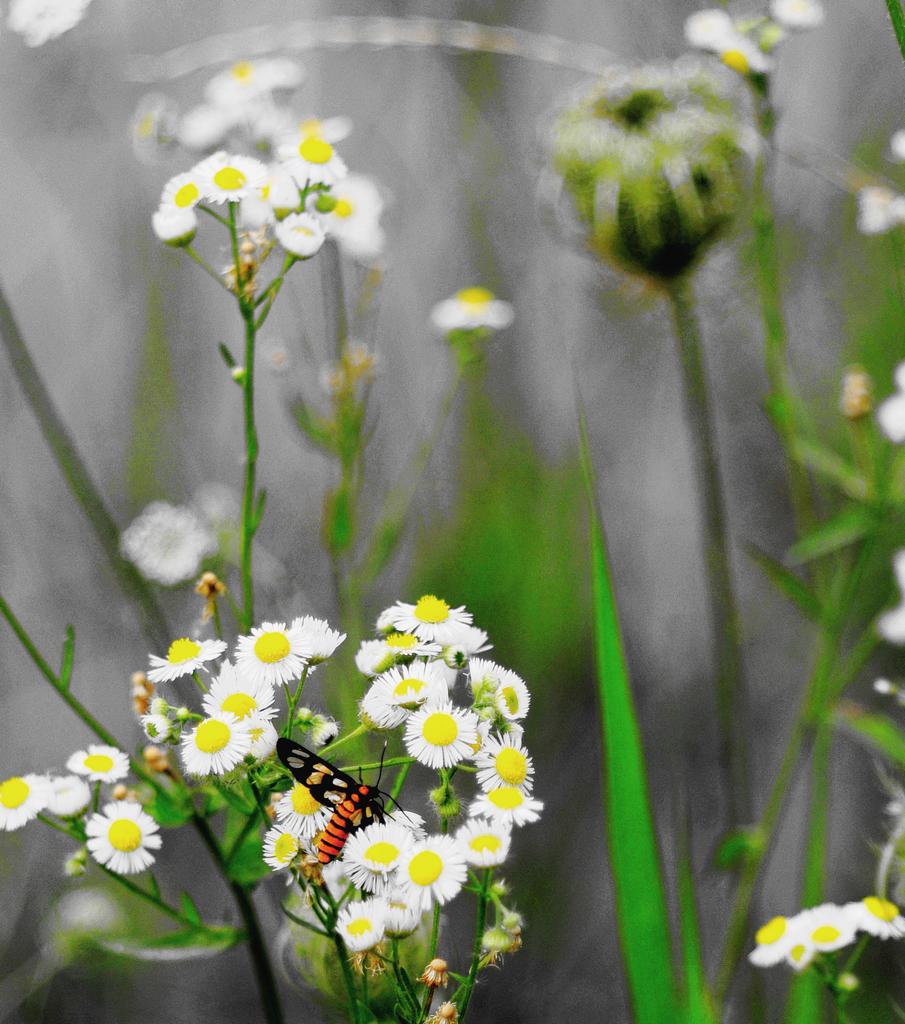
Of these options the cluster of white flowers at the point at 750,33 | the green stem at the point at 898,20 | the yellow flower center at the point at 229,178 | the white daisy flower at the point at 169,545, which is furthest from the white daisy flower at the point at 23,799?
the cluster of white flowers at the point at 750,33

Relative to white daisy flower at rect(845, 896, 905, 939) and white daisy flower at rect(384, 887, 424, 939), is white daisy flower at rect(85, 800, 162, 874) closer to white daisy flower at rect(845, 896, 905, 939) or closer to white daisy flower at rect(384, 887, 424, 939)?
white daisy flower at rect(384, 887, 424, 939)

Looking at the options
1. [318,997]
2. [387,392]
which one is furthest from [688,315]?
[318,997]

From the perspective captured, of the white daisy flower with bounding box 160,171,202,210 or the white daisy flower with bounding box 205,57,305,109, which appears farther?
the white daisy flower with bounding box 205,57,305,109

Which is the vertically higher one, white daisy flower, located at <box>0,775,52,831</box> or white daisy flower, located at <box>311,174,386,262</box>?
white daisy flower, located at <box>311,174,386,262</box>

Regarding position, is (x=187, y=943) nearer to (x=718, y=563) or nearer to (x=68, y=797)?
(x=68, y=797)

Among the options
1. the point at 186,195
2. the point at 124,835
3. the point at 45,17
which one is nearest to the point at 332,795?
the point at 124,835

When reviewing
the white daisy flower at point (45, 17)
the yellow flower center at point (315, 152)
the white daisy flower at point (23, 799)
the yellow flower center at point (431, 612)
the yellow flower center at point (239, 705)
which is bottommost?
the white daisy flower at point (23, 799)

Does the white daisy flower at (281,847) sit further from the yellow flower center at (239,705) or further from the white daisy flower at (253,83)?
the white daisy flower at (253,83)

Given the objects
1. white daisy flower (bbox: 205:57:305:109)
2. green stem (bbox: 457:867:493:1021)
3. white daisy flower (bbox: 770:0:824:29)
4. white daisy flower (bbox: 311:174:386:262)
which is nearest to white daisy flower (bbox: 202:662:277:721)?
green stem (bbox: 457:867:493:1021)
